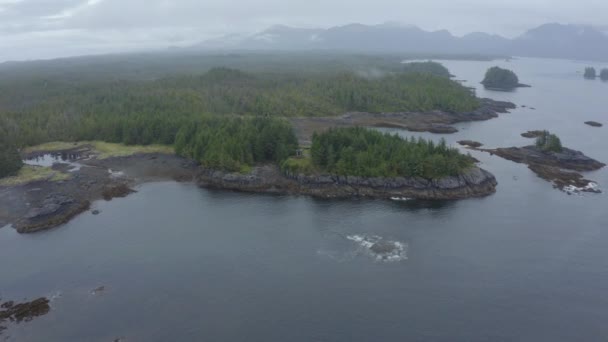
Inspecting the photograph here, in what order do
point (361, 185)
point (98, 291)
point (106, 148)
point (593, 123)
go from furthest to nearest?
point (593, 123)
point (106, 148)
point (361, 185)
point (98, 291)

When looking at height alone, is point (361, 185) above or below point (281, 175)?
below

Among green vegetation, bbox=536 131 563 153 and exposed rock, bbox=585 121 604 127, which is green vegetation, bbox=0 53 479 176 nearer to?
exposed rock, bbox=585 121 604 127

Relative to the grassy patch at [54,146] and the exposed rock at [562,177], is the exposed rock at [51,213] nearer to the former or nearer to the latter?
the grassy patch at [54,146]

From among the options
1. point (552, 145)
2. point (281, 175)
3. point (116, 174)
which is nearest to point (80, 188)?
point (116, 174)

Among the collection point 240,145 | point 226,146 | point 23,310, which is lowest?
point 23,310

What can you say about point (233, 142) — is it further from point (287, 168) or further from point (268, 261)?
point (268, 261)

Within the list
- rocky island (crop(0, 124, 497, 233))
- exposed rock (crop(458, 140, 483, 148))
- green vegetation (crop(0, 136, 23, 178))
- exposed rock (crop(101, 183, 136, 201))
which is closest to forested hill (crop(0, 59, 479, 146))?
green vegetation (crop(0, 136, 23, 178))

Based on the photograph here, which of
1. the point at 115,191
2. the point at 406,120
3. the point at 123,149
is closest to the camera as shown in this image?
the point at 115,191

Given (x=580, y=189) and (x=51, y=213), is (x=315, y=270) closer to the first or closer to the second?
(x=51, y=213)
